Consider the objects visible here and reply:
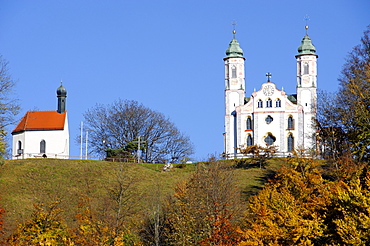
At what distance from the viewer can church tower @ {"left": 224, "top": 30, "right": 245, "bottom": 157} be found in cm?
8775

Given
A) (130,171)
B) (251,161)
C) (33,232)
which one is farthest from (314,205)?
(251,161)

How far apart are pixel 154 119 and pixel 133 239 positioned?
45522mm

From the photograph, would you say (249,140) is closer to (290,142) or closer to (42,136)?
(290,142)

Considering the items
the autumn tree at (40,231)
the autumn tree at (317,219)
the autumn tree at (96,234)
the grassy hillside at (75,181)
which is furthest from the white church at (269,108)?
the autumn tree at (40,231)

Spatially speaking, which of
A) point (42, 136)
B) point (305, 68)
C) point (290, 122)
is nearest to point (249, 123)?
point (290, 122)

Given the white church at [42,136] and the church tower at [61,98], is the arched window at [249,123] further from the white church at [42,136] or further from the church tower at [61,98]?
the church tower at [61,98]

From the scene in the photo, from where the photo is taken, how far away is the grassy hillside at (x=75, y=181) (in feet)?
184

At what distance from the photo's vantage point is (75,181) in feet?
211

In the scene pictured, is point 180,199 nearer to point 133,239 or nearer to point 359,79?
point 133,239

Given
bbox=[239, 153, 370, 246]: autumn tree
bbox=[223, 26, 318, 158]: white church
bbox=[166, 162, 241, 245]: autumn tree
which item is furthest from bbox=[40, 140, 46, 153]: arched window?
bbox=[239, 153, 370, 246]: autumn tree

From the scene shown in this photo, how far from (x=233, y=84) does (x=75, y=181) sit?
29.2 metres

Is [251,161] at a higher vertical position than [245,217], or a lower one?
higher

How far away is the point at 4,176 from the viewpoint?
2530 inches

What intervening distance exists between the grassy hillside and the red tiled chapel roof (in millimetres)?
14052
